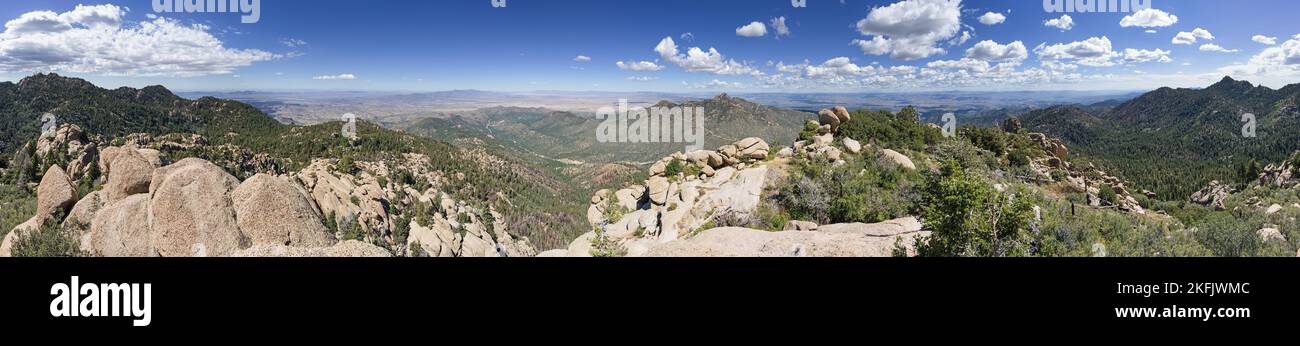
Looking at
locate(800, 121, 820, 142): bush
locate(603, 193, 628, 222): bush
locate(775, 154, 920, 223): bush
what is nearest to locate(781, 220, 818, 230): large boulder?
locate(775, 154, 920, 223): bush

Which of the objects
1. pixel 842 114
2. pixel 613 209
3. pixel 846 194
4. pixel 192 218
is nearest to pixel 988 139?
pixel 842 114

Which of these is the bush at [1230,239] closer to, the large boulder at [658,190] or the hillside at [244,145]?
the large boulder at [658,190]

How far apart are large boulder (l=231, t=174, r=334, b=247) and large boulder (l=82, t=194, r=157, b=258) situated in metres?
3.40

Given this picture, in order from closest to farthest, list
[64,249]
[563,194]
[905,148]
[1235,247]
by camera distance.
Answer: [1235,247], [64,249], [905,148], [563,194]

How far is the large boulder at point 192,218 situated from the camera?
15.5m

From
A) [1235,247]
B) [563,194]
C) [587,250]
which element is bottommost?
[563,194]

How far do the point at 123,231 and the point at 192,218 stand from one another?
4086 mm

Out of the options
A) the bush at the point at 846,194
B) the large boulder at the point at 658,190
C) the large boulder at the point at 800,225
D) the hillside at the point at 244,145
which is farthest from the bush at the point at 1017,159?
the hillside at the point at 244,145

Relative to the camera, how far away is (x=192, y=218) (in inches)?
623

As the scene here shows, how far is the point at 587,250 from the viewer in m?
19.6
